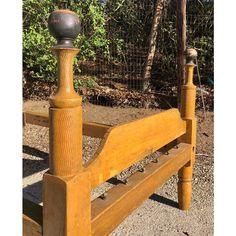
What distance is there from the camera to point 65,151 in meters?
0.73

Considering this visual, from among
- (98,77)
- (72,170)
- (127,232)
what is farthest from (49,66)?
(72,170)

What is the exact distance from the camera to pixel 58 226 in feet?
2.47

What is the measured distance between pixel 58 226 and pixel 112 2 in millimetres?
4541

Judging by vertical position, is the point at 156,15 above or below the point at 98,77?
above

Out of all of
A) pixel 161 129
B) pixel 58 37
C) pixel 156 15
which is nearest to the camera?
pixel 58 37

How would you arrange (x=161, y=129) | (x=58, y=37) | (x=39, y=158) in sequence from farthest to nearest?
(x=39, y=158)
(x=161, y=129)
(x=58, y=37)

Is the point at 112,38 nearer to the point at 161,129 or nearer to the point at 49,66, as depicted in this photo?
the point at 49,66

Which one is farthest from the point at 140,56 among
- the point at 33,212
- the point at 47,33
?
the point at 33,212

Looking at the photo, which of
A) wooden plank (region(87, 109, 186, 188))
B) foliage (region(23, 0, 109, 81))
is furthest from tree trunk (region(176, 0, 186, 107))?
wooden plank (region(87, 109, 186, 188))

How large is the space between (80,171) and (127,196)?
1.09 feet

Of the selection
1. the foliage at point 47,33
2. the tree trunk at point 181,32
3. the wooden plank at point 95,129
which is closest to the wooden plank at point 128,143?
the wooden plank at point 95,129

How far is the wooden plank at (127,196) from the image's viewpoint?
91 centimetres

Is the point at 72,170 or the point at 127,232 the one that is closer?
the point at 72,170

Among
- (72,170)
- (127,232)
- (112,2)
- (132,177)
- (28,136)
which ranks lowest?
(127,232)
